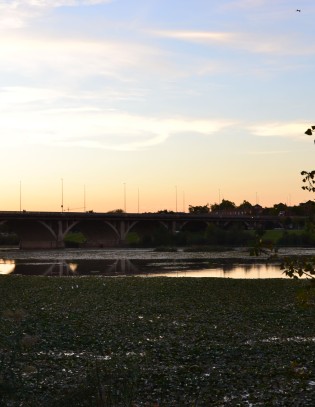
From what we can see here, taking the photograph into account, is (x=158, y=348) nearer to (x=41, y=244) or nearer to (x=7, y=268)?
(x=7, y=268)

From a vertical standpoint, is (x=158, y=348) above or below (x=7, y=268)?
above

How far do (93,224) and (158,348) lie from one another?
312ft

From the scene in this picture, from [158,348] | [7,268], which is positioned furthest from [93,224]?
[158,348]

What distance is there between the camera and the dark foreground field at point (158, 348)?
1240 centimetres

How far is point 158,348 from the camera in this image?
1858 centimetres

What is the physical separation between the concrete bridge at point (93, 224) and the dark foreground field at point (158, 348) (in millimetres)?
70676

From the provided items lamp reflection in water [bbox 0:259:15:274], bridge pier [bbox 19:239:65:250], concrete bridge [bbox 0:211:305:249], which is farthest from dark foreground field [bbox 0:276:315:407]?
bridge pier [bbox 19:239:65:250]

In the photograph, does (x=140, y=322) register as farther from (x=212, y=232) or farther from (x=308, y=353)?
(x=212, y=232)

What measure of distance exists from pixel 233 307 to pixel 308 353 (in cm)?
932

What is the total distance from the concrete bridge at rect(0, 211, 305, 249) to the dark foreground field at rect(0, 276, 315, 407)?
70.7 metres

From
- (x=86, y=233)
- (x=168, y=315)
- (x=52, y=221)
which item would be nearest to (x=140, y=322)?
(x=168, y=315)

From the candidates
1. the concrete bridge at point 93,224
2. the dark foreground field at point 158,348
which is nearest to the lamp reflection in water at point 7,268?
the dark foreground field at point 158,348

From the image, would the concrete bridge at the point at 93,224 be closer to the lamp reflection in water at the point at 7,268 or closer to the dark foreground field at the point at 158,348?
the lamp reflection in water at the point at 7,268

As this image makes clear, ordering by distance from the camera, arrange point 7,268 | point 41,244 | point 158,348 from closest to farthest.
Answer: point 158,348
point 7,268
point 41,244
